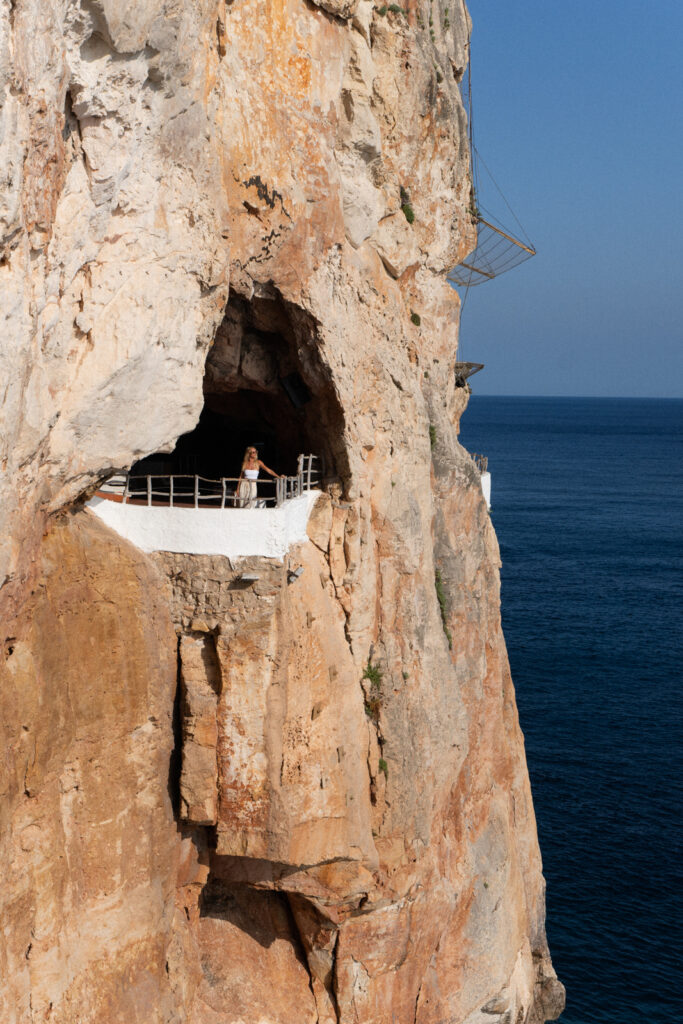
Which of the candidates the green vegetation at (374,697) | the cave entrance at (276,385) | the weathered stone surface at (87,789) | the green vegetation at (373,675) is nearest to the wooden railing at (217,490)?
the cave entrance at (276,385)

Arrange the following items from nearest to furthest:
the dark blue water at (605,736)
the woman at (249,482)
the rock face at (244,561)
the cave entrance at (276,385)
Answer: the rock face at (244,561)
the woman at (249,482)
the cave entrance at (276,385)
the dark blue water at (605,736)

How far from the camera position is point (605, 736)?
143ft

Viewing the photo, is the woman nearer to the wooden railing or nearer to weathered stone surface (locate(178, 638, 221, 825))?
the wooden railing

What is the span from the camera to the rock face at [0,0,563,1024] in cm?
1680

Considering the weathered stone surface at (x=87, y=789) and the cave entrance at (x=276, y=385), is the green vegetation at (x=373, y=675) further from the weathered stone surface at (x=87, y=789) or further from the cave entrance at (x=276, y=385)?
the weathered stone surface at (x=87, y=789)

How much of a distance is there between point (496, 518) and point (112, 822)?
233 ft

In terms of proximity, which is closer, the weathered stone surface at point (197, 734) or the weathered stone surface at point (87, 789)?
the weathered stone surface at point (87, 789)

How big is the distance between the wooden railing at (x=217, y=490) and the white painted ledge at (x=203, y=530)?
9.4 inches

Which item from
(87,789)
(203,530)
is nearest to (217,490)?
(203,530)

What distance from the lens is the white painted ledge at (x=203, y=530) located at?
2042cm

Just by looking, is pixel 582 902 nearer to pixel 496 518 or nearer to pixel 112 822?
pixel 112 822

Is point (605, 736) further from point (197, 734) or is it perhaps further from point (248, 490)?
point (197, 734)

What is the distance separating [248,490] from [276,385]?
129 inches

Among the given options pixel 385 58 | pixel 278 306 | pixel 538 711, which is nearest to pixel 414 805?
pixel 278 306
